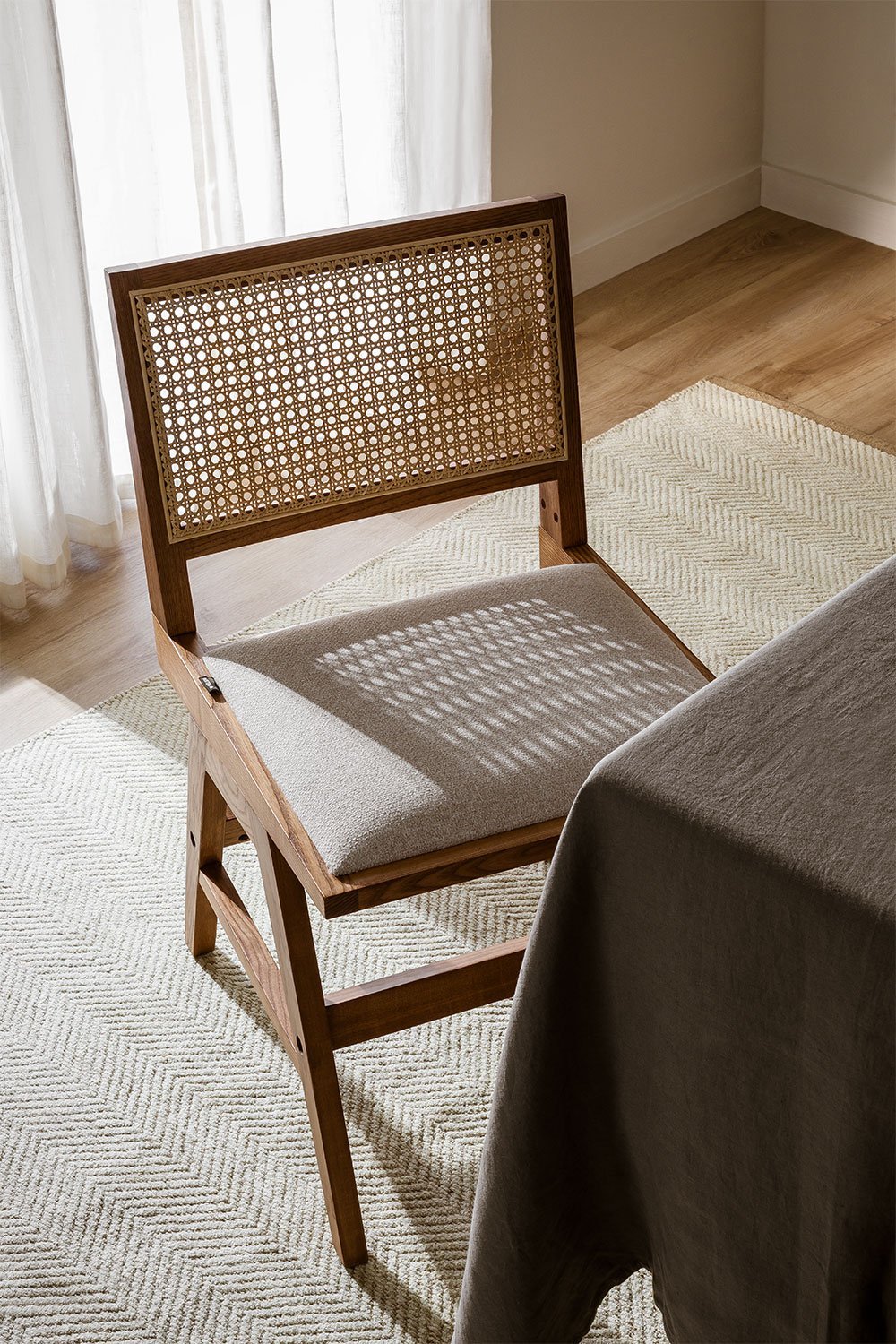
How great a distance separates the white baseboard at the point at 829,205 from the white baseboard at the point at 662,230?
5cm

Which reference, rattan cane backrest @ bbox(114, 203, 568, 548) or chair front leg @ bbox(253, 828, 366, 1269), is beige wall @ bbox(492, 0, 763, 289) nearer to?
rattan cane backrest @ bbox(114, 203, 568, 548)

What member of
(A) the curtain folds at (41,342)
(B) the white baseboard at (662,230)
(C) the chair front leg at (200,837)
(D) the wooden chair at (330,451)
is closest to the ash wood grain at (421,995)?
(D) the wooden chair at (330,451)

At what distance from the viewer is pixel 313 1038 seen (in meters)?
1.29

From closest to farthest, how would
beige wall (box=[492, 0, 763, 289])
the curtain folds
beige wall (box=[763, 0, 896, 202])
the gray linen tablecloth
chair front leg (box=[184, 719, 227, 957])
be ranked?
the gray linen tablecloth
chair front leg (box=[184, 719, 227, 957])
the curtain folds
beige wall (box=[492, 0, 763, 289])
beige wall (box=[763, 0, 896, 202])

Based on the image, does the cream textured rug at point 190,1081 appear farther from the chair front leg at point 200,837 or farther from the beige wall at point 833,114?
the beige wall at point 833,114

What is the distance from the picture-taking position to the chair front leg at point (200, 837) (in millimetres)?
1488

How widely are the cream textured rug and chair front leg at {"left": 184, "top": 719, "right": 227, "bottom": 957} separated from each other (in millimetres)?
45

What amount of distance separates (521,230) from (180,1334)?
110cm

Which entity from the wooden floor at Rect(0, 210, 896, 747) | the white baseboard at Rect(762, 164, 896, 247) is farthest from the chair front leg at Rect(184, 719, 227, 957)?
the white baseboard at Rect(762, 164, 896, 247)

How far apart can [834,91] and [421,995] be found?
9.11 feet

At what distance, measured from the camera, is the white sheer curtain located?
2121mm

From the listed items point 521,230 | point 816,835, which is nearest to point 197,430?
point 521,230

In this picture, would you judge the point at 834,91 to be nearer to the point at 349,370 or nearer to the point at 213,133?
the point at 213,133

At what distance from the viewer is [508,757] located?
4.12ft
